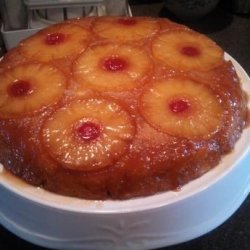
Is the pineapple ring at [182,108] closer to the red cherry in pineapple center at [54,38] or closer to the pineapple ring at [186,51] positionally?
the pineapple ring at [186,51]

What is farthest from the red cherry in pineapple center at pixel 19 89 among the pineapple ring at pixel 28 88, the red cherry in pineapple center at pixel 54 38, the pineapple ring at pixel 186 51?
the pineapple ring at pixel 186 51

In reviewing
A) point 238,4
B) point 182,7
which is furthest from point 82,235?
point 238,4

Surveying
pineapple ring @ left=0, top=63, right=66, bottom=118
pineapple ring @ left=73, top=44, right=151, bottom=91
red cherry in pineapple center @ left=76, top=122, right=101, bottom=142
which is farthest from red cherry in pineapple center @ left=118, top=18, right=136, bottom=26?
red cherry in pineapple center @ left=76, top=122, right=101, bottom=142

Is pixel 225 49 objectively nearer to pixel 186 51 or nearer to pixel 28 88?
pixel 186 51

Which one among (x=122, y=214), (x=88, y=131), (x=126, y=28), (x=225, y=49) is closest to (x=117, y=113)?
(x=88, y=131)

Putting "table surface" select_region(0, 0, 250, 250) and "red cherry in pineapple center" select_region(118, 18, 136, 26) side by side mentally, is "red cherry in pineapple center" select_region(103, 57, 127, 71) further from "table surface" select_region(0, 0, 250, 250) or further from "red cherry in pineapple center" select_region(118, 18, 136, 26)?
Result: "table surface" select_region(0, 0, 250, 250)

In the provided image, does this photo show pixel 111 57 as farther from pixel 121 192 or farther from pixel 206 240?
pixel 206 240

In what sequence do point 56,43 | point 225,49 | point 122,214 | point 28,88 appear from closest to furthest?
point 122,214 < point 28,88 < point 56,43 < point 225,49
